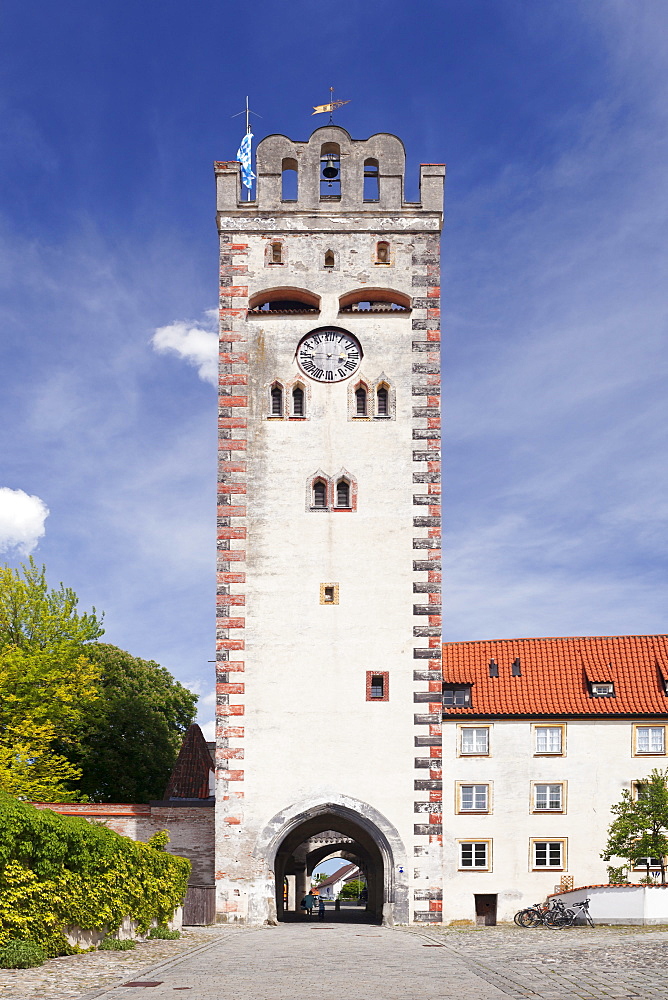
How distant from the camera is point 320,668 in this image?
102ft

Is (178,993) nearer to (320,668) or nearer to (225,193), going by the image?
(320,668)

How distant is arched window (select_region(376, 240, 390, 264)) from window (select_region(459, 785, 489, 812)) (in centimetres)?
1692

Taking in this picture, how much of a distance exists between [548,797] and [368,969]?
1619 cm

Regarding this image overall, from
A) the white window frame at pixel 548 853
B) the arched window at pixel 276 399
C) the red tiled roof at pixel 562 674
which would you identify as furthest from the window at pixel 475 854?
the arched window at pixel 276 399

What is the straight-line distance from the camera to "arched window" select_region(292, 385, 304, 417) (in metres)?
33.0

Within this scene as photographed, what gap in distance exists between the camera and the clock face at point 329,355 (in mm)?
33188

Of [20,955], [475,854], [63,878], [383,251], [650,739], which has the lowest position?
[475,854]

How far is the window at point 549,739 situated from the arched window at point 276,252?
17.1 metres

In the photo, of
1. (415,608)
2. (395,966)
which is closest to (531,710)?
(415,608)

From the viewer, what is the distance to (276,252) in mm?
34281

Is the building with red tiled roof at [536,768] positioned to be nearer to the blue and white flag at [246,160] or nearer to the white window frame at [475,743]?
the white window frame at [475,743]

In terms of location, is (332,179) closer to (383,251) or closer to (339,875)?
(383,251)

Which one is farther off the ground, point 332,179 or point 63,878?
point 332,179

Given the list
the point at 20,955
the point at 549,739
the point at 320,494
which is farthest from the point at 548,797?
the point at 20,955
